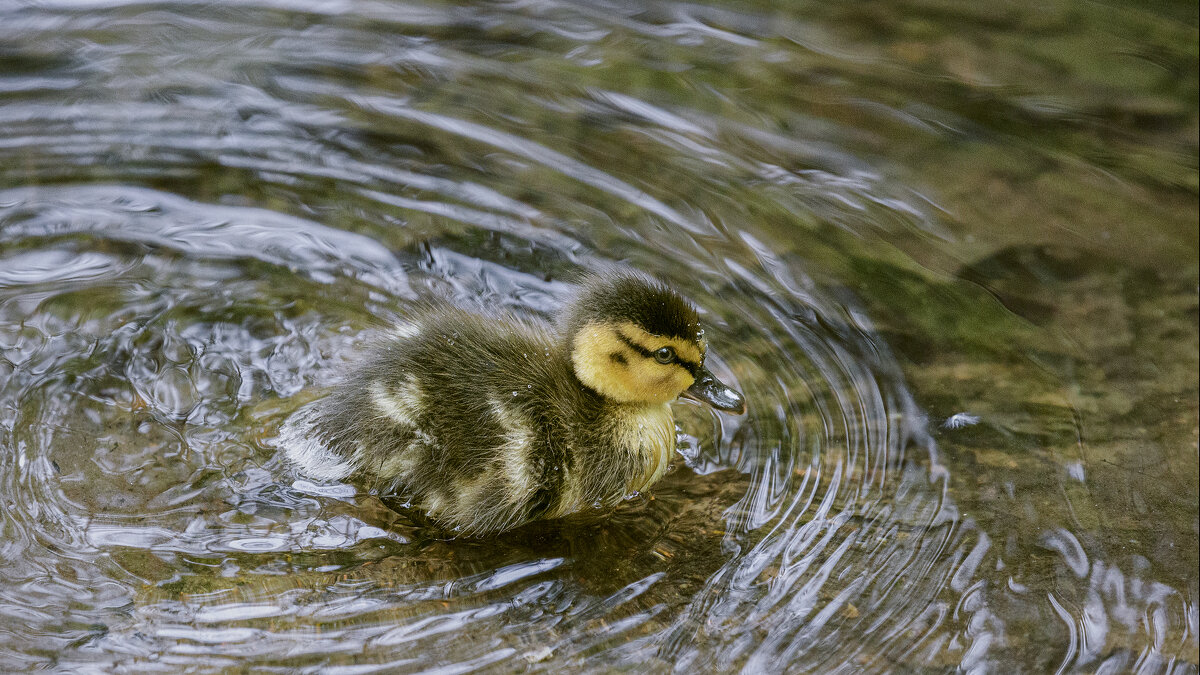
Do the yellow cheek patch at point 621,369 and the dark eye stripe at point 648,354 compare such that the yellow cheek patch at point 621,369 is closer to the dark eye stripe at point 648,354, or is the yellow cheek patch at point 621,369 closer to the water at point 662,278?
the dark eye stripe at point 648,354

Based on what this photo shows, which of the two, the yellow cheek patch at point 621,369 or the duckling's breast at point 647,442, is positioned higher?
the yellow cheek patch at point 621,369

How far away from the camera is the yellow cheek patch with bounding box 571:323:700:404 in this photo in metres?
2.23

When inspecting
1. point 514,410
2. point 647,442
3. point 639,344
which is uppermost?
point 639,344

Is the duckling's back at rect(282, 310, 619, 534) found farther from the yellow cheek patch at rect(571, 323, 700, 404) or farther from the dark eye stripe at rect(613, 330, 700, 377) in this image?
the dark eye stripe at rect(613, 330, 700, 377)

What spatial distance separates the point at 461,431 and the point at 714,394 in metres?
0.53

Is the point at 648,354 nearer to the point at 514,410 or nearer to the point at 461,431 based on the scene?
the point at 514,410

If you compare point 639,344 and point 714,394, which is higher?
point 639,344

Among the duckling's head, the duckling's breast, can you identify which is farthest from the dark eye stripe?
the duckling's breast

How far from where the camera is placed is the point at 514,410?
7.17ft

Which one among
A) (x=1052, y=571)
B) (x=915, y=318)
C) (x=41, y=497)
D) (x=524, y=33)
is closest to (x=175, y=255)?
(x=41, y=497)

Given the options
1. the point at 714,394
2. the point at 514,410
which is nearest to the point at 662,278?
the point at 714,394

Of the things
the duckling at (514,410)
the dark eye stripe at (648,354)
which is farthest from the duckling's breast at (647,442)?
the dark eye stripe at (648,354)

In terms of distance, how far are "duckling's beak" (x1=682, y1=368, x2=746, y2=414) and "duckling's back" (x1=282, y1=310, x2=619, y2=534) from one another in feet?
0.66

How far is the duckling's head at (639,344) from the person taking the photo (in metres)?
2.21
